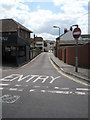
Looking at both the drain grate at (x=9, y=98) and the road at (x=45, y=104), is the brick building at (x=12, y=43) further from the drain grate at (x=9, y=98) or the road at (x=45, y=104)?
→ the drain grate at (x=9, y=98)

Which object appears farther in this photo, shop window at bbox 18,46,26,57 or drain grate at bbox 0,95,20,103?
shop window at bbox 18,46,26,57

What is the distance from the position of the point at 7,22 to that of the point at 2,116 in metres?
40.9

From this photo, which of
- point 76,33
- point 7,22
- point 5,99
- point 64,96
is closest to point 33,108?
point 5,99


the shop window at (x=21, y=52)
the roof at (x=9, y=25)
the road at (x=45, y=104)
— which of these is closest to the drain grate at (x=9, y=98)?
the road at (x=45, y=104)

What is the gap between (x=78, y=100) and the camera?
8211 millimetres

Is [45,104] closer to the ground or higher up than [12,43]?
closer to the ground

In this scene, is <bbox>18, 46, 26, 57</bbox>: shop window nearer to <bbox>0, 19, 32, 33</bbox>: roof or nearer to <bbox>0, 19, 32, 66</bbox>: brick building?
<bbox>0, 19, 32, 66</bbox>: brick building

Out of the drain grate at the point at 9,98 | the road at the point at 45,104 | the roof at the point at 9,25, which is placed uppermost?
the roof at the point at 9,25

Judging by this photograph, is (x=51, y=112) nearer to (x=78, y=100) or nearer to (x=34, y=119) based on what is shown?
(x=34, y=119)

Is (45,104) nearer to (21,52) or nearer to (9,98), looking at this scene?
(9,98)

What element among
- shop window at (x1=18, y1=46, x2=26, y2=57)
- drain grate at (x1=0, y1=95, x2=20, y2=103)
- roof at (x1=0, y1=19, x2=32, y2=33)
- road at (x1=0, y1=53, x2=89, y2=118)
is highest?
roof at (x1=0, y1=19, x2=32, y2=33)

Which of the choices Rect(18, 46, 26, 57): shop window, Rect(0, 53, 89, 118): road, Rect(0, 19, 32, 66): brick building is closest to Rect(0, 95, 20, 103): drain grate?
Rect(0, 53, 89, 118): road

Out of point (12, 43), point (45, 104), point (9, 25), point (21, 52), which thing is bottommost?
point (45, 104)

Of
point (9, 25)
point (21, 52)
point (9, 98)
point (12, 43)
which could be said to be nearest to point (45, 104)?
point (9, 98)
